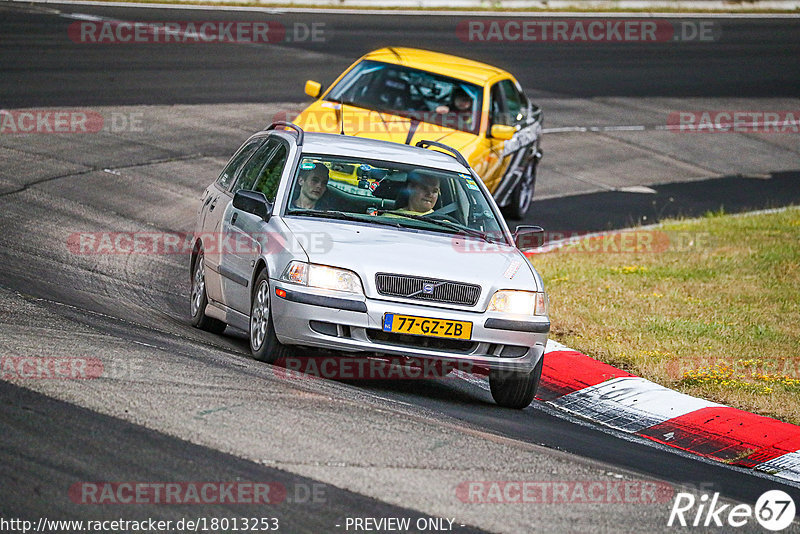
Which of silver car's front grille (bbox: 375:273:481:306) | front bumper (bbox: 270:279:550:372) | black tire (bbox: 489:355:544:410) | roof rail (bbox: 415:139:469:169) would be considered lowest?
black tire (bbox: 489:355:544:410)

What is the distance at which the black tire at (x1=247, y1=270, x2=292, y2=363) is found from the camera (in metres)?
8.48

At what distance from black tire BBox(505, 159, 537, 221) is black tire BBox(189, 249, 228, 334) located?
23.0 feet

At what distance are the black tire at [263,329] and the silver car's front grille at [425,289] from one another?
78 cm

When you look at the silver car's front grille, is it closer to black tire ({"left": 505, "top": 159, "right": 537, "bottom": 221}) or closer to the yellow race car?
the yellow race car

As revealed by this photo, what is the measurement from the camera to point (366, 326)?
817cm

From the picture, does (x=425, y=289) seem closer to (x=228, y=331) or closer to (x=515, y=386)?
(x=515, y=386)

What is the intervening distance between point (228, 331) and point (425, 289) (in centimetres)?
285

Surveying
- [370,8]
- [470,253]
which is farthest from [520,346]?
[370,8]

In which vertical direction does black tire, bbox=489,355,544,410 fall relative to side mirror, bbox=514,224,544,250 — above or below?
below

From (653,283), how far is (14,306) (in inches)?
273

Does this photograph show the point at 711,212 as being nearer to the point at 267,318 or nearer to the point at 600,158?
the point at 600,158

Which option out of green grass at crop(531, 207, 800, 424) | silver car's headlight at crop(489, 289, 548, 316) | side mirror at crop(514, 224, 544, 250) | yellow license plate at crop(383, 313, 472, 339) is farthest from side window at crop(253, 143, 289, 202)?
green grass at crop(531, 207, 800, 424)

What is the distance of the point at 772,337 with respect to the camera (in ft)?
36.9

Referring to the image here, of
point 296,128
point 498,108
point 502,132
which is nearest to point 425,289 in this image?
point 296,128
